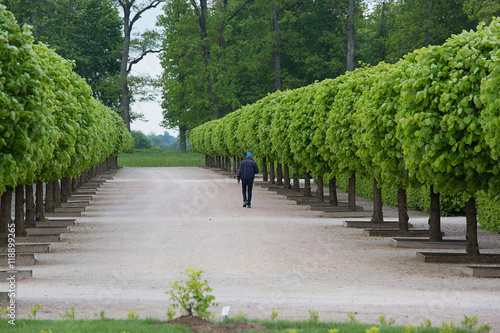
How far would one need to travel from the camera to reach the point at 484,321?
6.89 m

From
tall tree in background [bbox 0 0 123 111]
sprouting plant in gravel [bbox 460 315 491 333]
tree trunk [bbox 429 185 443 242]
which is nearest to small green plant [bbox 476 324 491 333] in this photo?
sprouting plant in gravel [bbox 460 315 491 333]

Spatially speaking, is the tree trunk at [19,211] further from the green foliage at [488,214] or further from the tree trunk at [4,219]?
the green foliage at [488,214]

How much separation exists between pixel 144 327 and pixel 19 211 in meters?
7.95

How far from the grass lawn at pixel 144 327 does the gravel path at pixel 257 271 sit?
1.81 ft

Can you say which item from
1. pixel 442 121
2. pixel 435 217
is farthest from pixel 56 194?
pixel 442 121

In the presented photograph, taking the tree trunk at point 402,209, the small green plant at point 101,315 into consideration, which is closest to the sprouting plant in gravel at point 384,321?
the small green plant at point 101,315

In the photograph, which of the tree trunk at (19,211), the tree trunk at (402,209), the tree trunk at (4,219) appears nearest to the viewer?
the tree trunk at (4,219)

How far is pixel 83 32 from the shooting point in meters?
71.8

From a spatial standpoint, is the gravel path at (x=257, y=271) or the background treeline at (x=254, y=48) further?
the background treeline at (x=254, y=48)

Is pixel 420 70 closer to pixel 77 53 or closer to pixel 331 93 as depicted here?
pixel 331 93

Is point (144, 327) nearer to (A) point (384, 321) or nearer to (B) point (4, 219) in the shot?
(A) point (384, 321)

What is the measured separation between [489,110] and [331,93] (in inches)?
369

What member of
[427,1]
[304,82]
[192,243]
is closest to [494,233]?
[192,243]

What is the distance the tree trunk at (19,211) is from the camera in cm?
1305
